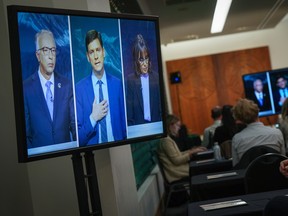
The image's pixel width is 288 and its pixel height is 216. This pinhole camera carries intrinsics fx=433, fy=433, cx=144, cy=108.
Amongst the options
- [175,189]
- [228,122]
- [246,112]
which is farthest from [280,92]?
[246,112]

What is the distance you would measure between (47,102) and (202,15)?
6.69 metres

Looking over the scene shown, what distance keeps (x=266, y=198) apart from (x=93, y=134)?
1024 mm

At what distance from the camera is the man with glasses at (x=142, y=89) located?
2.32m

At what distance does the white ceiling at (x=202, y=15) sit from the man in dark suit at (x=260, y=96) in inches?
62.3

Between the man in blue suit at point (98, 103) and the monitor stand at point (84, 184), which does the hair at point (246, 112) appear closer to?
the man in blue suit at point (98, 103)

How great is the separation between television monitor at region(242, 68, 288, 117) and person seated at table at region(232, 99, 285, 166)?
8.43ft

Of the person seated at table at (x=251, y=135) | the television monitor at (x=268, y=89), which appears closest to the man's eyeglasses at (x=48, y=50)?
the person seated at table at (x=251, y=135)

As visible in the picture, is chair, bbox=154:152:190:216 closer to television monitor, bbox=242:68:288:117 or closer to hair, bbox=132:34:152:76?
television monitor, bbox=242:68:288:117

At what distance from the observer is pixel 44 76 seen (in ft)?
6.31

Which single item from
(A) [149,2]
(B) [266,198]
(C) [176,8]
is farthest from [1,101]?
(C) [176,8]

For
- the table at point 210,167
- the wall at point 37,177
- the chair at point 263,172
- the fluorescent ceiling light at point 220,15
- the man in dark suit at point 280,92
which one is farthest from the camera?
the fluorescent ceiling light at point 220,15

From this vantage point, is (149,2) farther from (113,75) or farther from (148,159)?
(113,75)

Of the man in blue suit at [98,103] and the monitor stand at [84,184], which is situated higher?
the man in blue suit at [98,103]

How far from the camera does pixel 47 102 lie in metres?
1.92
